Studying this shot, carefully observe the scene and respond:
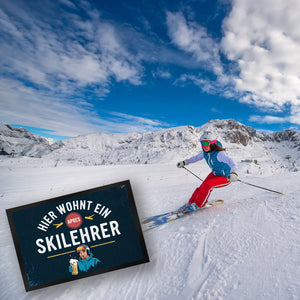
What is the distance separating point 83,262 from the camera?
1.35 meters

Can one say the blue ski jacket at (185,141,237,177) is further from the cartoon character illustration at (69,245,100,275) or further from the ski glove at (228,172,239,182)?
the cartoon character illustration at (69,245,100,275)

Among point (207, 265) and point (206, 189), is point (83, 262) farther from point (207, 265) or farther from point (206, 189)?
point (206, 189)

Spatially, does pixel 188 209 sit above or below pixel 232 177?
below

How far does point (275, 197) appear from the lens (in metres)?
2.99

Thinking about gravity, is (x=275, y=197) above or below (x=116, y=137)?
below

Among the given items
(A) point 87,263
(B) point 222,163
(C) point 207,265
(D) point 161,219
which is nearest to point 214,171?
(B) point 222,163

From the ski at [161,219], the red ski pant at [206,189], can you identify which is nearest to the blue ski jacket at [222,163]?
the red ski pant at [206,189]

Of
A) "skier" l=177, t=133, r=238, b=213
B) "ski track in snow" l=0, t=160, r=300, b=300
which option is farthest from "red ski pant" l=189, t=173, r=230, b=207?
"ski track in snow" l=0, t=160, r=300, b=300

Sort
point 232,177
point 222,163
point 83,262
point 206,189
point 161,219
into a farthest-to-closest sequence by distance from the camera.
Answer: point 222,163, point 206,189, point 232,177, point 161,219, point 83,262

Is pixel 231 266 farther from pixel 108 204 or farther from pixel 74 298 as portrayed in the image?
pixel 74 298

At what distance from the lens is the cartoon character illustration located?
1348 millimetres

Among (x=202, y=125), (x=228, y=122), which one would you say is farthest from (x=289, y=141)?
(x=202, y=125)

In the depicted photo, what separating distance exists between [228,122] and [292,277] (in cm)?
6522

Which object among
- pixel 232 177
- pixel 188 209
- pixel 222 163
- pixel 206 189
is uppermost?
pixel 222 163
